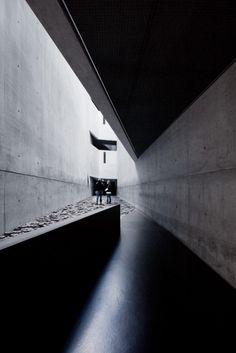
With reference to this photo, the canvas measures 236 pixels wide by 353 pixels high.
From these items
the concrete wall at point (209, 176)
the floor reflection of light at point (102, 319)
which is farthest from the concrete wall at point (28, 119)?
the concrete wall at point (209, 176)

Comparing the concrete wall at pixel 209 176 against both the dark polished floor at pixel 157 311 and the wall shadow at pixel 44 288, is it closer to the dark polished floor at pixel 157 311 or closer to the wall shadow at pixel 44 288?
the dark polished floor at pixel 157 311

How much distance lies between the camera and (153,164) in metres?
8.44

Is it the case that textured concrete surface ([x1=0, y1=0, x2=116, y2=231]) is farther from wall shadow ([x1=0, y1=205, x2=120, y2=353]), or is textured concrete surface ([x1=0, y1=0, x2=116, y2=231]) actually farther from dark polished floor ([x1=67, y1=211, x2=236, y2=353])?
dark polished floor ([x1=67, y1=211, x2=236, y2=353])

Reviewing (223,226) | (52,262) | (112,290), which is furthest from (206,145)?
(52,262)

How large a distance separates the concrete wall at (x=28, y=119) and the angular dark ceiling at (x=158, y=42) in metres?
3.32

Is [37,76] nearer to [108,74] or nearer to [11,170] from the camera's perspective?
[11,170]

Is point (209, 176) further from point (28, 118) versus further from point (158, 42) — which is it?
point (28, 118)

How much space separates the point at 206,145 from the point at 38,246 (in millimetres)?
3138

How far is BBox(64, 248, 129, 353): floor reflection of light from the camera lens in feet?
5.69

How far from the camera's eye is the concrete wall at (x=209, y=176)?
2.77m

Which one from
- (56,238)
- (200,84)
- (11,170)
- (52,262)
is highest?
(200,84)

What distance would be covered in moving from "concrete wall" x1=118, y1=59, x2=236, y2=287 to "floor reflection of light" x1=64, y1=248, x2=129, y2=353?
5.29ft

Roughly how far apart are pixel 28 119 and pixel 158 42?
18.1ft

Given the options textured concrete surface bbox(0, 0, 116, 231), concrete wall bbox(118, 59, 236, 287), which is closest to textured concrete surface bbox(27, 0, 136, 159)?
textured concrete surface bbox(0, 0, 116, 231)
